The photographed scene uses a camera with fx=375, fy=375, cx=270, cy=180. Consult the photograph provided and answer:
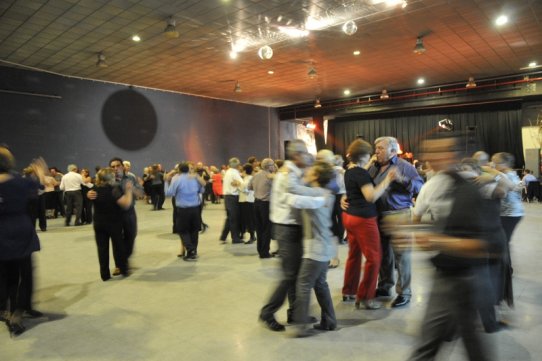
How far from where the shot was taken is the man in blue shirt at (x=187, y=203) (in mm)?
5477

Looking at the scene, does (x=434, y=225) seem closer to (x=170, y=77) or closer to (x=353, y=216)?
(x=353, y=216)

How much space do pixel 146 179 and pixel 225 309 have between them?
10.0 metres

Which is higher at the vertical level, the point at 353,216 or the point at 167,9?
the point at 167,9

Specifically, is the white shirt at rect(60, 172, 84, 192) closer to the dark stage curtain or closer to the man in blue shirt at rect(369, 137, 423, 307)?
the man in blue shirt at rect(369, 137, 423, 307)

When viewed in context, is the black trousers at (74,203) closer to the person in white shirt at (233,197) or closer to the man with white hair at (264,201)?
the person in white shirt at (233,197)

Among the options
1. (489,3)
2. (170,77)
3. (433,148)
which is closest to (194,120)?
(170,77)

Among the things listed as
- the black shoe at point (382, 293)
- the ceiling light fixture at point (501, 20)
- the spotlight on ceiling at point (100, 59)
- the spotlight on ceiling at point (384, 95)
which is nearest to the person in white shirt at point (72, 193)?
the spotlight on ceiling at point (100, 59)

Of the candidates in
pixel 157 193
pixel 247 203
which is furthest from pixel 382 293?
pixel 157 193

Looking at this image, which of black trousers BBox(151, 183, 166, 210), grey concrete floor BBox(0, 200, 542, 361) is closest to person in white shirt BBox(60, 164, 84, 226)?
black trousers BBox(151, 183, 166, 210)

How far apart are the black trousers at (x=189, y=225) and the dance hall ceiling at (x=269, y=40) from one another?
4216 millimetres

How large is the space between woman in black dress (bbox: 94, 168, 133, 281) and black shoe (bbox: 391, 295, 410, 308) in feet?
10.2

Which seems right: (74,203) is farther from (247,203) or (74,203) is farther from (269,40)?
(269,40)

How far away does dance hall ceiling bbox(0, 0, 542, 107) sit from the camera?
295 inches

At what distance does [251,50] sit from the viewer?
10.0 metres
